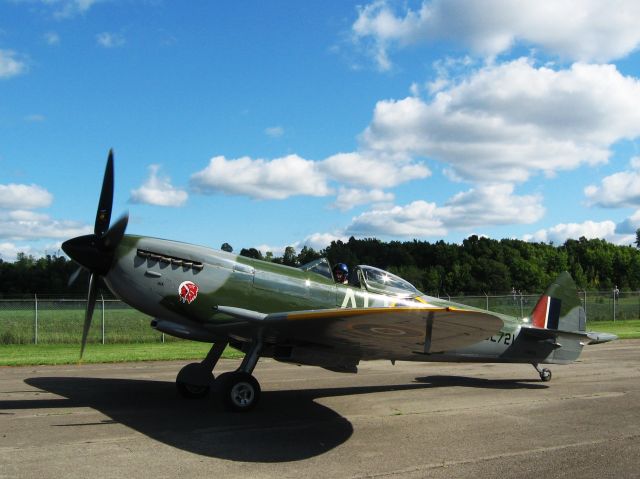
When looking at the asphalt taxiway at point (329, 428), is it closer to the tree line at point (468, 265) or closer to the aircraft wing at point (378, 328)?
the aircraft wing at point (378, 328)

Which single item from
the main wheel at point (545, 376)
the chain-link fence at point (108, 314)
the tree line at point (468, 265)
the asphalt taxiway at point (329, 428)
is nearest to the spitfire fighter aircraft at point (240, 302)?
the asphalt taxiway at point (329, 428)

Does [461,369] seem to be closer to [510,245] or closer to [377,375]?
[377,375]

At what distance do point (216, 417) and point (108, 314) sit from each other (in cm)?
3401

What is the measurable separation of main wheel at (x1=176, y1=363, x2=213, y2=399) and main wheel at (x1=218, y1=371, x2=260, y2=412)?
117cm

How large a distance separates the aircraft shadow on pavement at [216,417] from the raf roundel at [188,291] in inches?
57.8

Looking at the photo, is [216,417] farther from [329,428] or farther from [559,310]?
[559,310]

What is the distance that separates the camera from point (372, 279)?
8.92 m

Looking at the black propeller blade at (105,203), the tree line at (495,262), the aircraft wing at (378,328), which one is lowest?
the aircraft wing at (378,328)

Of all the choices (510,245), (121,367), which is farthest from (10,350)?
(510,245)

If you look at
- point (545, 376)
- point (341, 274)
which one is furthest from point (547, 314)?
point (341, 274)

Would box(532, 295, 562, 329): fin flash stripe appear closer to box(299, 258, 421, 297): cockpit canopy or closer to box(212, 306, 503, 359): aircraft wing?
box(299, 258, 421, 297): cockpit canopy

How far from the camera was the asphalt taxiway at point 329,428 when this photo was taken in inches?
202

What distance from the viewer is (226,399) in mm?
7480

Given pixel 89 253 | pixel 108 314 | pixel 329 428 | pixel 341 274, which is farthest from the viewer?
pixel 108 314
